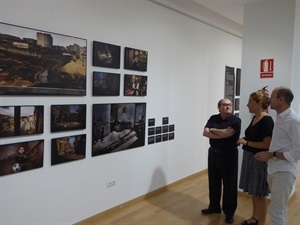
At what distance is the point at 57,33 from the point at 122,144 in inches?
61.6

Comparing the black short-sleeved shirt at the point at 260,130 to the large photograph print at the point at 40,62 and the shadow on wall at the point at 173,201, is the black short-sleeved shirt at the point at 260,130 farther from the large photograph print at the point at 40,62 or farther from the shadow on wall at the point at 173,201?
the large photograph print at the point at 40,62

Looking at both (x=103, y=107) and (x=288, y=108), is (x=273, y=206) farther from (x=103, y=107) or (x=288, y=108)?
(x=103, y=107)

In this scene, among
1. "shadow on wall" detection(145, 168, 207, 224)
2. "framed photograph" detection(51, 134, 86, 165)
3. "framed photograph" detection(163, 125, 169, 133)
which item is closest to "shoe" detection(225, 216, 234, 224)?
"shadow on wall" detection(145, 168, 207, 224)

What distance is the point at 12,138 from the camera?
2482 mm

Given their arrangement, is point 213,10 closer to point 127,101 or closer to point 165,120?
point 165,120

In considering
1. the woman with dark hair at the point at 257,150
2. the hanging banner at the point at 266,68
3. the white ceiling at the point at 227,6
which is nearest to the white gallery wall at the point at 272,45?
the hanging banner at the point at 266,68

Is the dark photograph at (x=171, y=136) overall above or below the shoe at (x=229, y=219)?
above

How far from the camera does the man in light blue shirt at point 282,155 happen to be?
7.82 feet

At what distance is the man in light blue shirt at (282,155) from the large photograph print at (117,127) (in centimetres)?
175

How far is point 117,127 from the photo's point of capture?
3.48m

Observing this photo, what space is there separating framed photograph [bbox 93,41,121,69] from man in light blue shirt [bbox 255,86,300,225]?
6.02 feet

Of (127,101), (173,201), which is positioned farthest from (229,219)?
(127,101)

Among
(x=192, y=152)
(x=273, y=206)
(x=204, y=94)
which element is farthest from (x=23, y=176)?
(x=204, y=94)

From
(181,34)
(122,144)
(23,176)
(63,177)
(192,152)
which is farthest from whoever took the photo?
(192,152)
